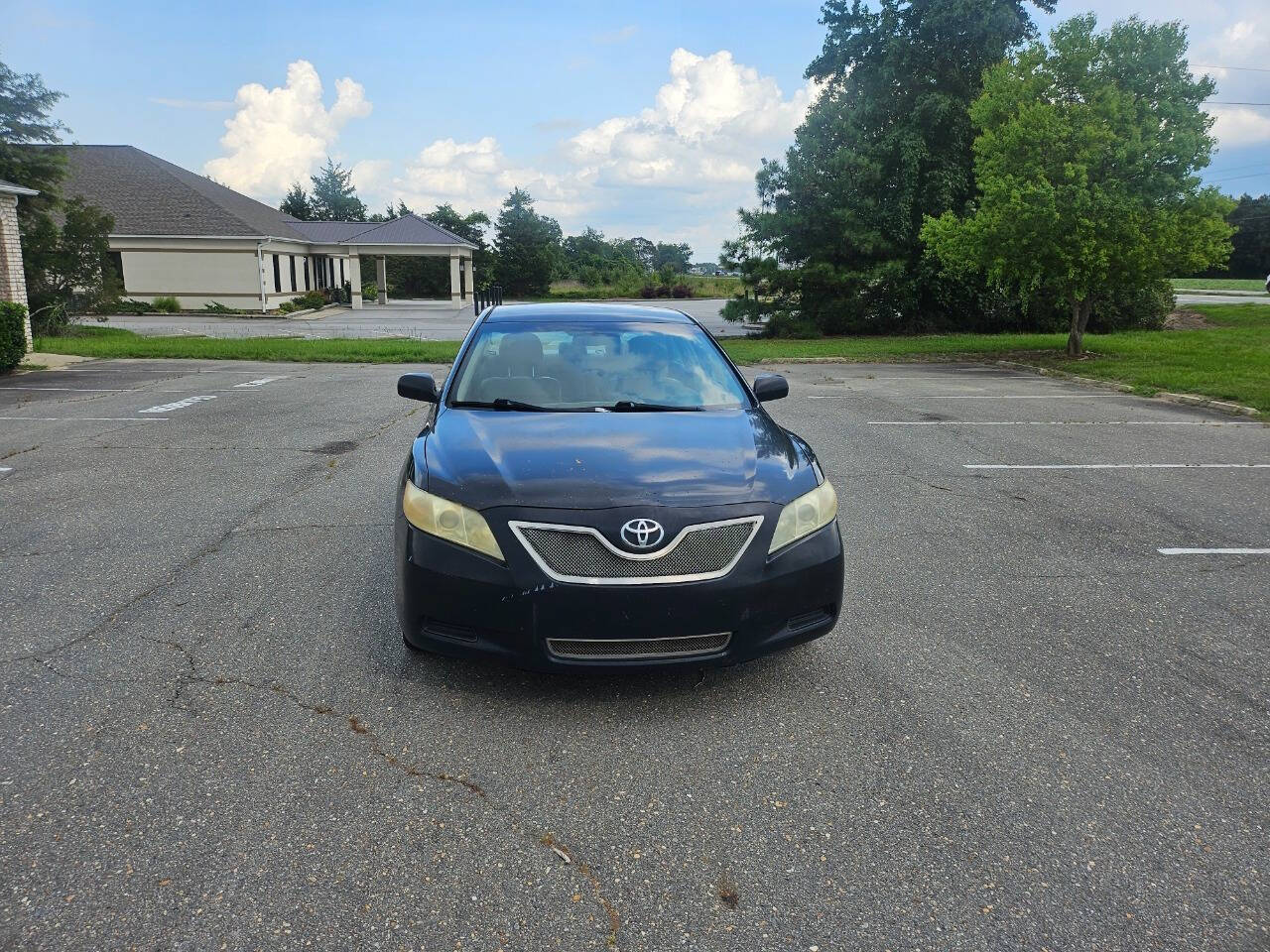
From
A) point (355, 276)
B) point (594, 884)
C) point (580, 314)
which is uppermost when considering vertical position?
point (355, 276)

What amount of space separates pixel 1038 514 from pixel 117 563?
626cm

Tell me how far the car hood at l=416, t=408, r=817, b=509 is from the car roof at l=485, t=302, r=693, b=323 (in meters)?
1.24

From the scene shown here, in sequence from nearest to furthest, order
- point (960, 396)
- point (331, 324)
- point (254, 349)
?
point (960, 396), point (254, 349), point (331, 324)

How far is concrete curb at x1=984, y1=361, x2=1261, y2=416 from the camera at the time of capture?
12.0m

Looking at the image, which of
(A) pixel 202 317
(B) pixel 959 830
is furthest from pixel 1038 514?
(A) pixel 202 317

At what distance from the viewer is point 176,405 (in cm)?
1221

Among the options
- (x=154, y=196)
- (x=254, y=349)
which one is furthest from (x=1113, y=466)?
(x=154, y=196)

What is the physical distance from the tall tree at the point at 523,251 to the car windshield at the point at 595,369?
2383 inches

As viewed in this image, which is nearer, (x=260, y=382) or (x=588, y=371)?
(x=588, y=371)

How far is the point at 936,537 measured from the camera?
243 inches

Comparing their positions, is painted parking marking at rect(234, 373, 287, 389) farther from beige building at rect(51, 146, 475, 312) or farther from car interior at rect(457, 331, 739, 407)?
beige building at rect(51, 146, 475, 312)

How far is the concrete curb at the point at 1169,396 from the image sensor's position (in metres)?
12.0

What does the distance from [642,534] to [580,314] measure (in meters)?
2.65

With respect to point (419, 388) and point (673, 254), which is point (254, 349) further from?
point (673, 254)
